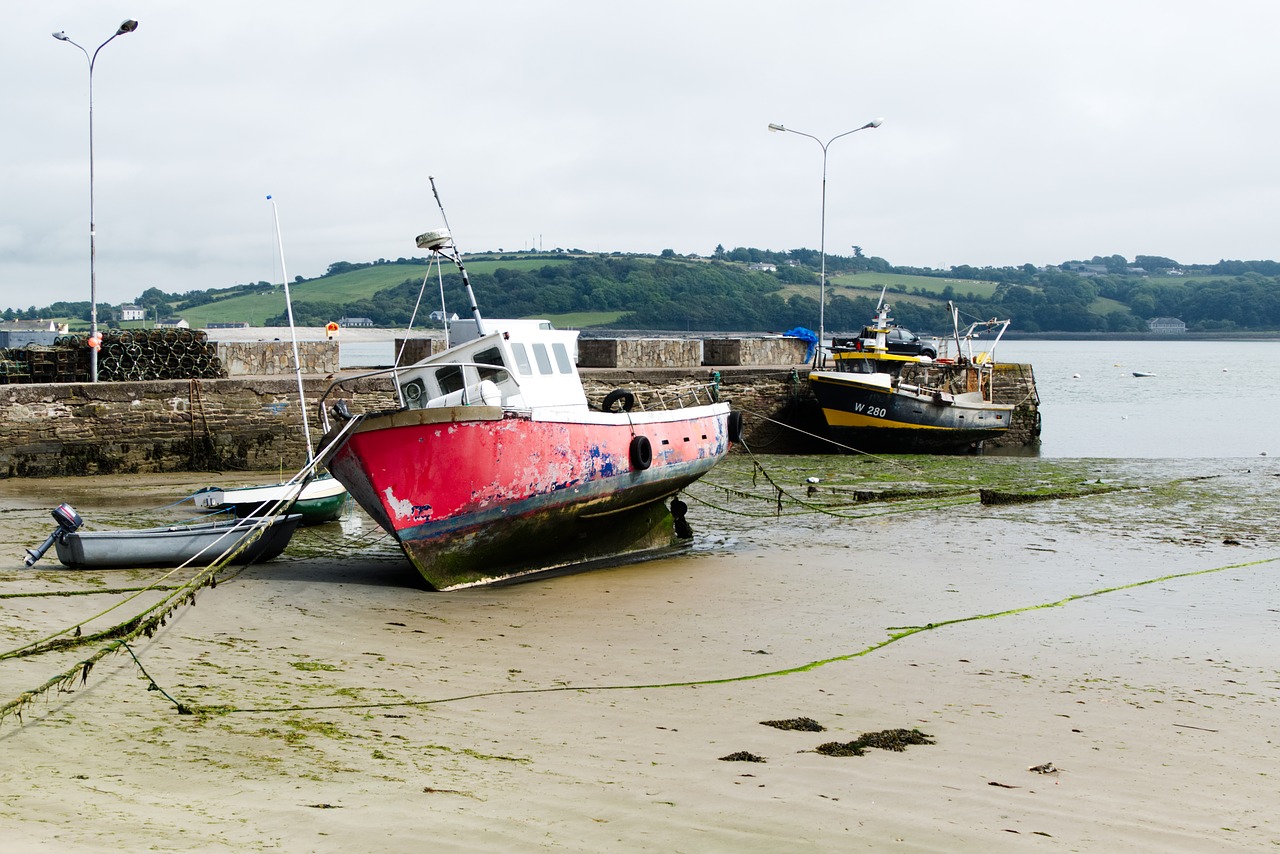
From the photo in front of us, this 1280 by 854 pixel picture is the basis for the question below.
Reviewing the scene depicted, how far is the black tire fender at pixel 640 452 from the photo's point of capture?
12125mm

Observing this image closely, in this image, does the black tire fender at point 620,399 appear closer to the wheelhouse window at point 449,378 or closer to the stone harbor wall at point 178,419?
the wheelhouse window at point 449,378

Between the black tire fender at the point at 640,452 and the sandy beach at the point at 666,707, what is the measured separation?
1197 mm

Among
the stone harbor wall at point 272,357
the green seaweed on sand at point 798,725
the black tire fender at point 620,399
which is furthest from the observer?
the stone harbor wall at point 272,357

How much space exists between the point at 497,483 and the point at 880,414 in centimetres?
1632

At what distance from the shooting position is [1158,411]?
145 ft

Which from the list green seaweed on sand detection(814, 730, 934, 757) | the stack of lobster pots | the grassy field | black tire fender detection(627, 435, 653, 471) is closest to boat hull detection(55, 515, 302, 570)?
black tire fender detection(627, 435, 653, 471)

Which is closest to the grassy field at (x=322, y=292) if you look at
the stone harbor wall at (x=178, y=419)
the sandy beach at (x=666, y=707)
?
the stone harbor wall at (x=178, y=419)

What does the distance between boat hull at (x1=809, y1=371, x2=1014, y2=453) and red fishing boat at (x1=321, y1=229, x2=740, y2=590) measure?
40.0 feet

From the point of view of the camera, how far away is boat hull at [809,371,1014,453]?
25.5 meters

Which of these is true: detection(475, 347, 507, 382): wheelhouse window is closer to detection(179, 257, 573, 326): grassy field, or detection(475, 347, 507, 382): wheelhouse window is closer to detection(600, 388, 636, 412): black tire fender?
detection(600, 388, 636, 412): black tire fender

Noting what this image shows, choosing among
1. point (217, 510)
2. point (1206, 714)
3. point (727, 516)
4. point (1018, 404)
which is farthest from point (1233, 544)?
point (1018, 404)

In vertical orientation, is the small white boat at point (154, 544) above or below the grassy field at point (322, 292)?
below

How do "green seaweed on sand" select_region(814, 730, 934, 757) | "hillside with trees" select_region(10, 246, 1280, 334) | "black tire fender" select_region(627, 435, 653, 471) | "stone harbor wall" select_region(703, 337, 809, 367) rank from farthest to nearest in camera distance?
"hillside with trees" select_region(10, 246, 1280, 334)
"stone harbor wall" select_region(703, 337, 809, 367)
"black tire fender" select_region(627, 435, 653, 471)
"green seaweed on sand" select_region(814, 730, 934, 757)

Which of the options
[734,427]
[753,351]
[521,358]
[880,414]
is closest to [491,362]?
[521,358]
